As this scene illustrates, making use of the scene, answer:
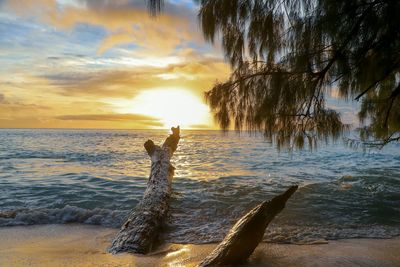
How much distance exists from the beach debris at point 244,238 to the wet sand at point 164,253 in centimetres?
20

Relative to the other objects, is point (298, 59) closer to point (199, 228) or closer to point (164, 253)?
point (164, 253)

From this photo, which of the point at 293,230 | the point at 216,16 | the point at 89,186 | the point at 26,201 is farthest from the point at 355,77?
the point at 89,186

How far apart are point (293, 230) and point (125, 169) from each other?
31.7ft

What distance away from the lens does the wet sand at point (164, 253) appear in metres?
4.14

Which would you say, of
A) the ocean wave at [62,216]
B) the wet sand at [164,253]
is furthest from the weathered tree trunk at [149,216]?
the ocean wave at [62,216]

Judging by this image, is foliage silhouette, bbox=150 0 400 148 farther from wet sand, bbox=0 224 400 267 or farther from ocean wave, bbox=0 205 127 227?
ocean wave, bbox=0 205 127 227

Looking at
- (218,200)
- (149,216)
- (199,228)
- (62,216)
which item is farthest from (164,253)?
(218,200)

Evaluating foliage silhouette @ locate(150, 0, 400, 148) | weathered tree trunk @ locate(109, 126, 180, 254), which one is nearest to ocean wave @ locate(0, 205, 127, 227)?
weathered tree trunk @ locate(109, 126, 180, 254)

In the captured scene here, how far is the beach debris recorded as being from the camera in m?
3.85

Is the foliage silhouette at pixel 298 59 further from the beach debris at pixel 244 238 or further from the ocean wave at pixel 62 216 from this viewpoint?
the ocean wave at pixel 62 216

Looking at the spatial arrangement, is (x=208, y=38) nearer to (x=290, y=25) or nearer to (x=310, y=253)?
(x=290, y=25)

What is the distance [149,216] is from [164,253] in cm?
122

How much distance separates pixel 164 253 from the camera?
469cm

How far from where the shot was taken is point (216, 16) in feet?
12.0
